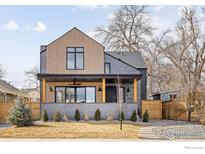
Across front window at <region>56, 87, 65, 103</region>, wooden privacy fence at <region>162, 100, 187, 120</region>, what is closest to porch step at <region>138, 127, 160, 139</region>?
wooden privacy fence at <region>162, 100, 187, 120</region>

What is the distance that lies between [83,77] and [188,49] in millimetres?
4957

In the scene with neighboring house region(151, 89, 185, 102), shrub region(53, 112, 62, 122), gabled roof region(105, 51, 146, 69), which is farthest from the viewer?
gabled roof region(105, 51, 146, 69)

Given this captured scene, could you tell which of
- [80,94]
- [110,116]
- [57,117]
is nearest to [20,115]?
[57,117]

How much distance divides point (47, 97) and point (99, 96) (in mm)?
2421

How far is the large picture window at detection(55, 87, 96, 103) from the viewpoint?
17.0 metres

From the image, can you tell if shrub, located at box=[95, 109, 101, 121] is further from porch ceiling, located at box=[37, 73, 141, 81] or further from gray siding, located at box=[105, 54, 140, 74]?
gray siding, located at box=[105, 54, 140, 74]

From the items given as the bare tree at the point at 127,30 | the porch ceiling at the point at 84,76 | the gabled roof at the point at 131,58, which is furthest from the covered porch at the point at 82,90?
the bare tree at the point at 127,30

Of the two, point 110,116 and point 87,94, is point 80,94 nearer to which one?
point 87,94

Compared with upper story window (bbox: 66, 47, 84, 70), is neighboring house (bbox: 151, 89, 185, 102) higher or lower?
lower

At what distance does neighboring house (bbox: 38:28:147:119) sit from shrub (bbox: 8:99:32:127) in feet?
9.98

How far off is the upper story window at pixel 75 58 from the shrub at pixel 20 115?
517 cm
